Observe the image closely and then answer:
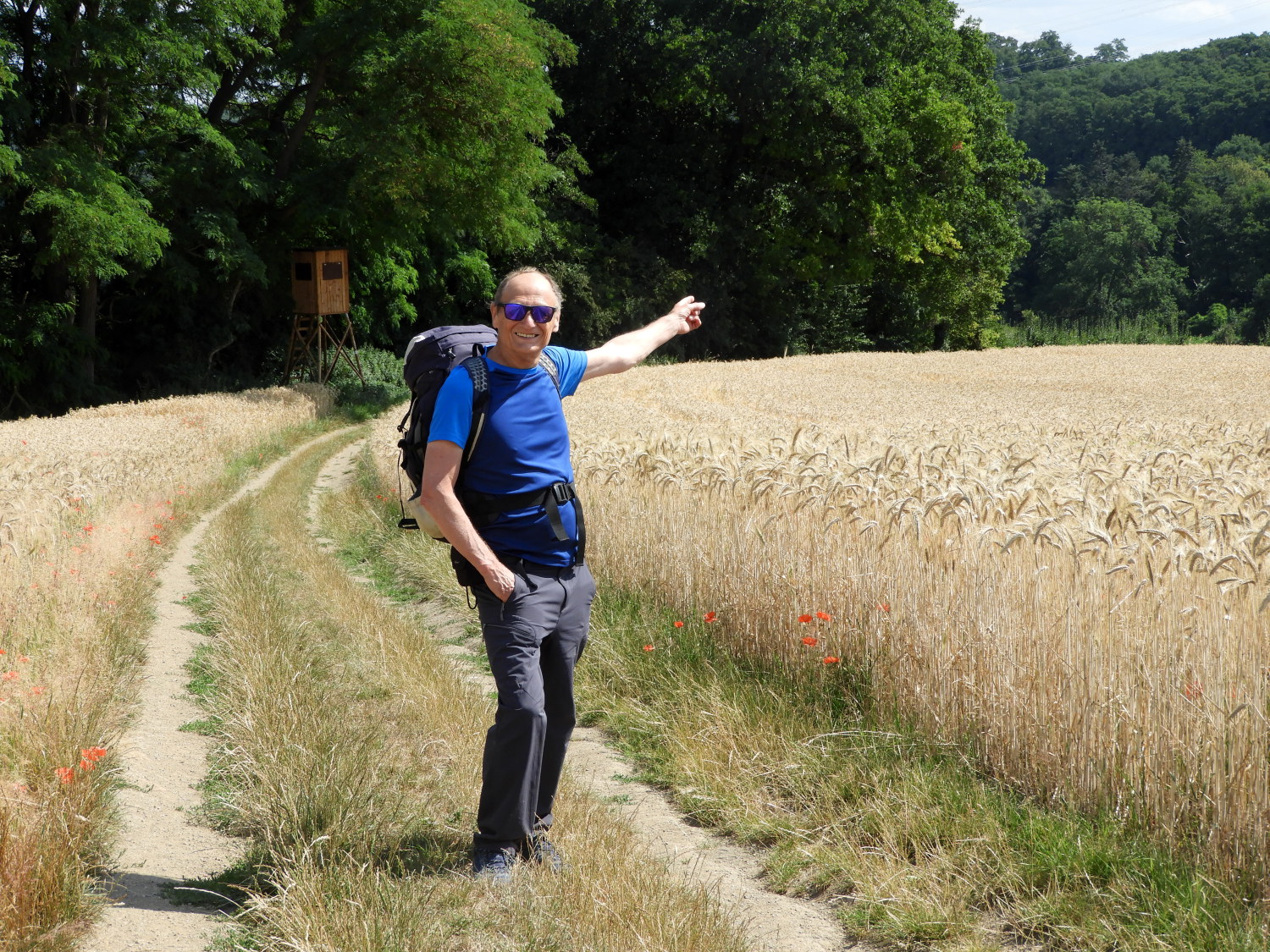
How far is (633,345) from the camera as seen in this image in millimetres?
4957

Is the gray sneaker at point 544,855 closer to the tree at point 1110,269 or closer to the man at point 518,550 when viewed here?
the man at point 518,550

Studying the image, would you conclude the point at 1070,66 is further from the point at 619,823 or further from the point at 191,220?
the point at 619,823

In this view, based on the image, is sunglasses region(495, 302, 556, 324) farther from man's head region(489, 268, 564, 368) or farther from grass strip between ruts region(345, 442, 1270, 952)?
grass strip between ruts region(345, 442, 1270, 952)

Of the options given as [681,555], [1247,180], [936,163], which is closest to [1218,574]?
[681,555]

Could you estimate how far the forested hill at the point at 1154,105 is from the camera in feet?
373

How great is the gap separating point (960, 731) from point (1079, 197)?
118m

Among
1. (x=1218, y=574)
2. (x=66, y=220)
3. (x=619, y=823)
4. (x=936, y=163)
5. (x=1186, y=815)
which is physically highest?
(x=936, y=163)

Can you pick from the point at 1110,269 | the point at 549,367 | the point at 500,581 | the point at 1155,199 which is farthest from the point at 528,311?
the point at 1155,199

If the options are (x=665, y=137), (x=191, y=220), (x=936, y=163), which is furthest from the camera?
(x=665, y=137)

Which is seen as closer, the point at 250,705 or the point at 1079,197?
the point at 250,705

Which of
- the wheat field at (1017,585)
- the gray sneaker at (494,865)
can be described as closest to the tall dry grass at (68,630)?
the gray sneaker at (494,865)

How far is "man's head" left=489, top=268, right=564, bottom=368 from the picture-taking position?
4188 mm

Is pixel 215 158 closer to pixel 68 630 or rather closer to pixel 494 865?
pixel 68 630

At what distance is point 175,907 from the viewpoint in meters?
4.04
